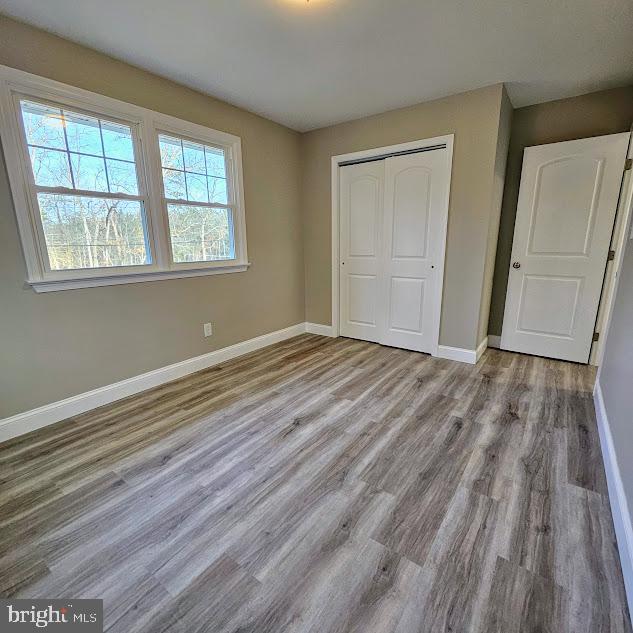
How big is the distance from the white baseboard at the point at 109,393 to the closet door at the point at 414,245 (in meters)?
1.71

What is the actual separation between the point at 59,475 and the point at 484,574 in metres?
2.12

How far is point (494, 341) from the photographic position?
358 cm

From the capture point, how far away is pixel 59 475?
1.72 metres

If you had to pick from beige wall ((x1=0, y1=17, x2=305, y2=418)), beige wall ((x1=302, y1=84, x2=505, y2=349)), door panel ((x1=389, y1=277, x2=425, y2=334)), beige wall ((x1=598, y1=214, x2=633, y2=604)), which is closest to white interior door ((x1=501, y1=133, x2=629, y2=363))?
beige wall ((x1=302, y1=84, x2=505, y2=349))

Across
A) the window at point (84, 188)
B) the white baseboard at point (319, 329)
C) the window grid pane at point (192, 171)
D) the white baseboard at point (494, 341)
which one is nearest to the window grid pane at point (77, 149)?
the window at point (84, 188)

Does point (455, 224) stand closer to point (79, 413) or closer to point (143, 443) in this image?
point (143, 443)

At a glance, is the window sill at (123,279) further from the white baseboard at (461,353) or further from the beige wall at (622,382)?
the beige wall at (622,382)

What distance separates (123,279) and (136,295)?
16cm

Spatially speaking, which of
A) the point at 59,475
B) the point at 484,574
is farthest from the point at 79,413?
the point at 484,574

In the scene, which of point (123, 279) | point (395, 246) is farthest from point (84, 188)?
point (395, 246)

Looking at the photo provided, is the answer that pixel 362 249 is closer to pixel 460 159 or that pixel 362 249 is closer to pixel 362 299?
pixel 362 299

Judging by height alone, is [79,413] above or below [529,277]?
below

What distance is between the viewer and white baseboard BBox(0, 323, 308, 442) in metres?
2.06

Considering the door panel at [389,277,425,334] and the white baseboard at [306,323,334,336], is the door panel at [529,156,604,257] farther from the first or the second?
the white baseboard at [306,323,334,336]
